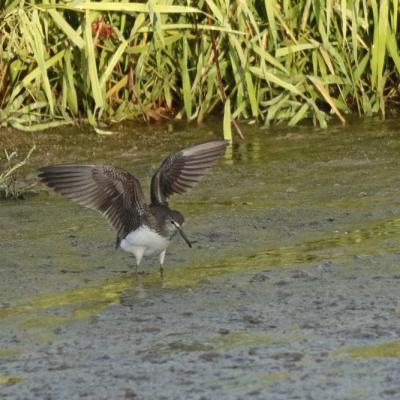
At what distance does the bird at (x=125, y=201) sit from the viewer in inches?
229

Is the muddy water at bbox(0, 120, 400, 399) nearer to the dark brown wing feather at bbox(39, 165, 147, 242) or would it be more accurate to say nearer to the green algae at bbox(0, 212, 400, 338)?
the green algae at bbox(0, 212, 400, 338)

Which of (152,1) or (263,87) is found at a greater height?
(152,1)

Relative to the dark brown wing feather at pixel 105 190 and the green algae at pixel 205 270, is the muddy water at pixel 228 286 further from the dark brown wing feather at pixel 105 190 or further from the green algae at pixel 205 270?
Result: the dark brown wing feather at pixel 105 190

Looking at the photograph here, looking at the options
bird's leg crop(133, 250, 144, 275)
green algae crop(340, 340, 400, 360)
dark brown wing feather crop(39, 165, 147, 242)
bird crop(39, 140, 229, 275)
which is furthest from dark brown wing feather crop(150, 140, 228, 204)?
green algae crop(340, 340, 400, 360)

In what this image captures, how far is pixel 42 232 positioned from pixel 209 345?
208 centimetres

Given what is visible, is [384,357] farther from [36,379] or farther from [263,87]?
[263,87]

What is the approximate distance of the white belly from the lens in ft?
18.9

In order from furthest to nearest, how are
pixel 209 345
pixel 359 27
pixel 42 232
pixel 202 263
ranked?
1. pixel 359 27
2. pixel 42 232
3. pixel 202 263
4. pixel 209 345

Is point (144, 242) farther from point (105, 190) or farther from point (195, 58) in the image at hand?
point (195, 58)

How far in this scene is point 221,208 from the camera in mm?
6992

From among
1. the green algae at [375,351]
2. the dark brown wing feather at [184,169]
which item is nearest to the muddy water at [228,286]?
the green algae at [375,351]

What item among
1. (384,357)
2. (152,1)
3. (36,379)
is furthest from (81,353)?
(152,1)

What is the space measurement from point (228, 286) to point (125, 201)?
73 centimetres

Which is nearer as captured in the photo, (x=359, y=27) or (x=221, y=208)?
(x=221, y=208)
